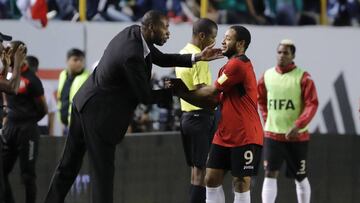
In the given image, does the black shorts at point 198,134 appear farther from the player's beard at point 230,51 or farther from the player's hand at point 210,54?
the player's hand at point 210,54

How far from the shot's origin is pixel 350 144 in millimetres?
15141

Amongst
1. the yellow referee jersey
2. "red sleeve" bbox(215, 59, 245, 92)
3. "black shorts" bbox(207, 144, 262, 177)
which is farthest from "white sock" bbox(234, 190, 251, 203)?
the yellow referee jersey

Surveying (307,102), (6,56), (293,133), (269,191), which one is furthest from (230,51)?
(269,191)

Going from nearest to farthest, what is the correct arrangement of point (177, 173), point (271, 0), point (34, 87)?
point (34, 87) < point (177, 173) < point (271, 0)

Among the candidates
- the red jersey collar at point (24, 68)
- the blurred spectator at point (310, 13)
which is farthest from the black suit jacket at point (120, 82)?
the blurred spectator at point (310, 13)

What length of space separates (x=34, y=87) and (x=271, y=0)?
4441 millimetres

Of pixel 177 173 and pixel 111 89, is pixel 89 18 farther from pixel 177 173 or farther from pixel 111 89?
pixel 111 89

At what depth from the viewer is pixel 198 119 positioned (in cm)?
1188

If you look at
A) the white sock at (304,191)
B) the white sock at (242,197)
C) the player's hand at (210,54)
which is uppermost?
the player's hand at (210,54)

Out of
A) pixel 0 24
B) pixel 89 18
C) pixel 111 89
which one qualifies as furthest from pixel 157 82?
pixel 111 89

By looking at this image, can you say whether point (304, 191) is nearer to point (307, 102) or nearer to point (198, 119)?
→ point (307, 102)

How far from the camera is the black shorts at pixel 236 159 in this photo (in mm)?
10812

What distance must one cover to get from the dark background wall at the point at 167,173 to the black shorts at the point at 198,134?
1.97 m

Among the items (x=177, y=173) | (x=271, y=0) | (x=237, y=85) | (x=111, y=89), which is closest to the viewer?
(x=111, y=89)
